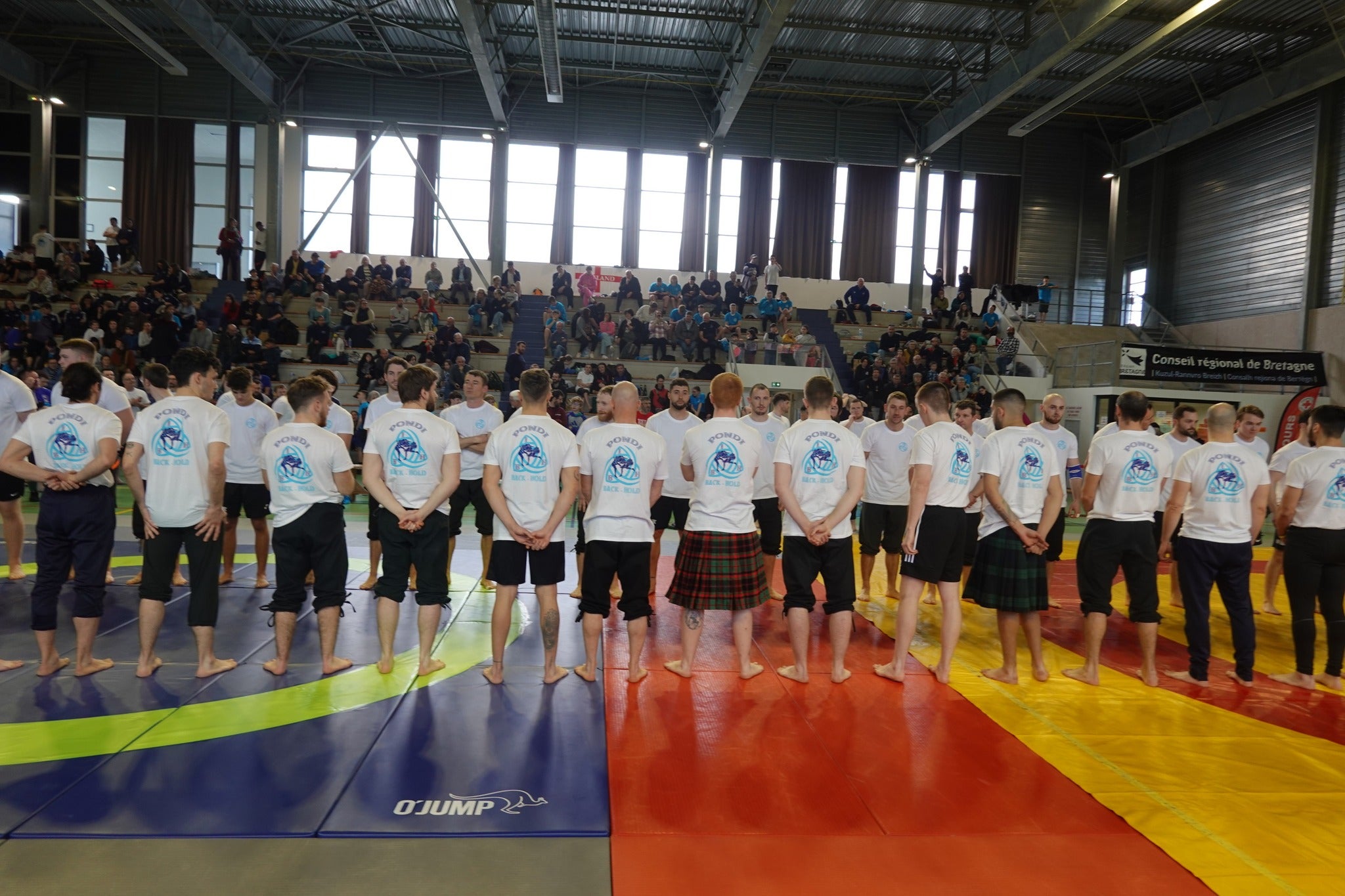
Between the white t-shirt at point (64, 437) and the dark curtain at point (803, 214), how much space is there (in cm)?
2355

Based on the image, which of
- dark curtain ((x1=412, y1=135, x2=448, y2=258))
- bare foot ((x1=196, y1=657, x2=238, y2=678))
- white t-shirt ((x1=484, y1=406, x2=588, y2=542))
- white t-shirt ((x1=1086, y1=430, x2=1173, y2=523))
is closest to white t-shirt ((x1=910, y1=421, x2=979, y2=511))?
white t-shirt ((x1=1086, y1=430, x2=1173, y2=523))

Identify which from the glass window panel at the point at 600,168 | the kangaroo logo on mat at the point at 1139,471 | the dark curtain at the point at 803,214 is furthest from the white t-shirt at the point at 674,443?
the glass window panel at the point at 600,168

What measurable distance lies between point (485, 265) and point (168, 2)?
35.9 ft

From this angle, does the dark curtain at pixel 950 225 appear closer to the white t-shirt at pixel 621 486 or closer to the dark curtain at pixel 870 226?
the dark curtain at pixel 870 226

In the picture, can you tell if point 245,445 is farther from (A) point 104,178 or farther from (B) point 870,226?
(A) point 104,178

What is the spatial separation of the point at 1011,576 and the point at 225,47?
22437 mm

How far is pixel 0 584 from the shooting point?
7.40m

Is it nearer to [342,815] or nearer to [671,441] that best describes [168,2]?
[671,441]

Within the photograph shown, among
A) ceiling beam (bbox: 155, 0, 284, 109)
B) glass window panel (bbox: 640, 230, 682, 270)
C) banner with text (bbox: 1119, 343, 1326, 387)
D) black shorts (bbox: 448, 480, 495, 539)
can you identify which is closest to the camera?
black shorts (bbox: 448, 480, 495, 539)

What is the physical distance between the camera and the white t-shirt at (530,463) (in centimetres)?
525

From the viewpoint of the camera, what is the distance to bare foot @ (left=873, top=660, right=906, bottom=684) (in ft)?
18.9

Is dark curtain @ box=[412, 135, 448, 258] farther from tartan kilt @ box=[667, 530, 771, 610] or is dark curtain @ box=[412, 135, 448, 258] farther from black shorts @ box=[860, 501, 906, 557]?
tartan kilt @ box=[667, 530, 771, 610]

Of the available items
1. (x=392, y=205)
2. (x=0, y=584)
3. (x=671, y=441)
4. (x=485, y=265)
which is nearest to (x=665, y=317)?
(x=485, y=265)

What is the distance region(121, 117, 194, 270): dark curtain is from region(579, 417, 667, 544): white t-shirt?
83.5 feet
